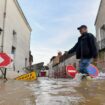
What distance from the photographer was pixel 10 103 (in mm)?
3332

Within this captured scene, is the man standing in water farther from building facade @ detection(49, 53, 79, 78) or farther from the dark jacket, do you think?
building facade @ detection(49, 53, 79, 78)

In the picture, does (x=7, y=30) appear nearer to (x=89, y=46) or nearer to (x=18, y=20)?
(x=18, y=20)

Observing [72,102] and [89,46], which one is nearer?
[72,102]

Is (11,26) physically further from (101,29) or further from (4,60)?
(101,29)

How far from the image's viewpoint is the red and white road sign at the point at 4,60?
9580mm

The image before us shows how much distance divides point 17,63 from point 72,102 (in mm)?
17139

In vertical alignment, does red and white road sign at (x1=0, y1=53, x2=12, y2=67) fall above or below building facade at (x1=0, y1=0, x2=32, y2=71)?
below

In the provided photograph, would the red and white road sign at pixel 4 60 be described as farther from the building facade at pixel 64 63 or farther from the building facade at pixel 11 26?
the building facade at pixel 64 63

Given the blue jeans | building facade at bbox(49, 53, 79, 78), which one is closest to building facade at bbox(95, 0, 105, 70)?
building facade at bbox(49, 53, 79, 78)

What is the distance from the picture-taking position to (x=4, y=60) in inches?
382

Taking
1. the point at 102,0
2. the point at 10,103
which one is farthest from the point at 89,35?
the point at 102,0

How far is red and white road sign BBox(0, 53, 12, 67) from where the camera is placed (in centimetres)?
958

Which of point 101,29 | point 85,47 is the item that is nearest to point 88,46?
point 85,47

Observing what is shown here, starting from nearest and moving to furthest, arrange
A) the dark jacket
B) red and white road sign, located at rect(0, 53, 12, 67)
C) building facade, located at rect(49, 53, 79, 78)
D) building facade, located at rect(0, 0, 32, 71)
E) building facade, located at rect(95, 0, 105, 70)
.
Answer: the dark jacket < red and white road sign, located at rect(0, 53, 12, 67) < building facade, located at rect(0, 0, 32, 71) < building facade, located at rect(95, 0, 105, 70) < building facade, located at rect(49, 53, 79, 78)
